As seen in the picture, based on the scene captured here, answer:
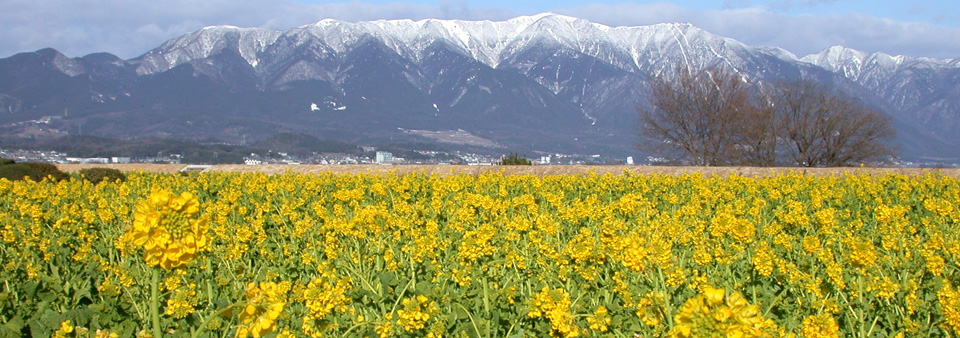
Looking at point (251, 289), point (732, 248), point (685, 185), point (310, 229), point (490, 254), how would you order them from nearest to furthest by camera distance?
point (251, 289)
point (490, 254)
point (732, 248)
point (310, 229)
point (685, 185)

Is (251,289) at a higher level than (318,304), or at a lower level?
higher

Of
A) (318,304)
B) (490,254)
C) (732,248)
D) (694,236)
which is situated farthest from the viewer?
(694,236)

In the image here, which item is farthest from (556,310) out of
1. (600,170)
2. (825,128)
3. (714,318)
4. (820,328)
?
(825,128)

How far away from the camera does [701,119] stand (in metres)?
45.1

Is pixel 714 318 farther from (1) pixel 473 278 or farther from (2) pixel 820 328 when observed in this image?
→ (1) pixel 473 278

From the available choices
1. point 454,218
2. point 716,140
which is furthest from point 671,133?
point 454,218

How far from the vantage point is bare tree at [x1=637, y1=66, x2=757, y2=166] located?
44031mm

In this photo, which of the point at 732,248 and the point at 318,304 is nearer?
the point at 318,304

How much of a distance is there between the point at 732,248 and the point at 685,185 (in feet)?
24.4

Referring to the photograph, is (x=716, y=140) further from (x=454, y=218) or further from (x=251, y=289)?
(x=251, y=289)

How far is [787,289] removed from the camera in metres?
4.96

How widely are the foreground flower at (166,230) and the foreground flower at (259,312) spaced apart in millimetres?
229

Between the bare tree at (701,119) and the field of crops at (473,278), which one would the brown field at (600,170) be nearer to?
the field of crops at (473,278)

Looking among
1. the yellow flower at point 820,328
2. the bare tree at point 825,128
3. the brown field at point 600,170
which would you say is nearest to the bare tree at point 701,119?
the bare tree at point 825,128
